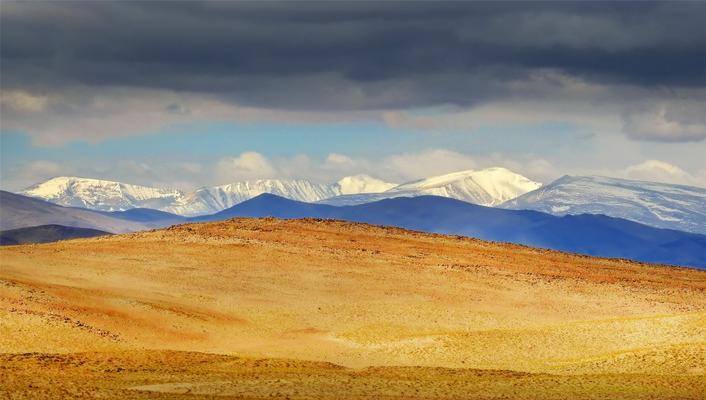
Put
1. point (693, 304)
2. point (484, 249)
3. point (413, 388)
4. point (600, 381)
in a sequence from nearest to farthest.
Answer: point (413, 388) → point (600, 381) → point (693, 304) → point (484, 249)

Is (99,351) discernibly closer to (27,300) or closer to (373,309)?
(27,300)

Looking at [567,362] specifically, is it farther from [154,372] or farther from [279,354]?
[154,372]

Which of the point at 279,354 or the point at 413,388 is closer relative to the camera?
the point at 413,388

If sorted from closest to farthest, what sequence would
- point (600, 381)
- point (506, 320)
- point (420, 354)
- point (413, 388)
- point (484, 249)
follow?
point (413, 388) → point (600, 381) → point (420, 354) → point (506, 320) → point (484, 249)

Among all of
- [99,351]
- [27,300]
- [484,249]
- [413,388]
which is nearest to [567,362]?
[413,388]

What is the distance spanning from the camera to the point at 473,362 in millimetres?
60281

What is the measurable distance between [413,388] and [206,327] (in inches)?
1044

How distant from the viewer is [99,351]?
192ft

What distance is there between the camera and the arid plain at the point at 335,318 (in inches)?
1941

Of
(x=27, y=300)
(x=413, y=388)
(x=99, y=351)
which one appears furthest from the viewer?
(x=27, y=300)

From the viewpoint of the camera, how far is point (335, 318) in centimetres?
7812

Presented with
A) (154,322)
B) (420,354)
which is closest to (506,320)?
(420,354)

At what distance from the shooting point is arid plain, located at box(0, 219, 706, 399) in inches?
1941

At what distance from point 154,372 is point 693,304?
5836 centimetres
